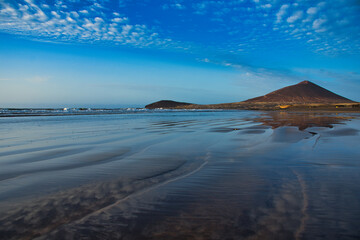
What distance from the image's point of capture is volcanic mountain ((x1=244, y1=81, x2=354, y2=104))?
273 ft

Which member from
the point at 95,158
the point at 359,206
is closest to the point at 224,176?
the point at 359,206

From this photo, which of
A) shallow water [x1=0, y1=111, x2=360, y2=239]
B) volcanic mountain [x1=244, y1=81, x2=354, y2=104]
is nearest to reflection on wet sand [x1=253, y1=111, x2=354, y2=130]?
shallow water [x1=0, y1=111, x2=360, y2=239]

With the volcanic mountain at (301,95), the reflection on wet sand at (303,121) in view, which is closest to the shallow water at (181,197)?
the reflection on wet sand at (303,121)

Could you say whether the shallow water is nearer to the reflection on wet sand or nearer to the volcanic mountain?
the reflection on wet sand

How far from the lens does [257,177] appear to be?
11.6 ft

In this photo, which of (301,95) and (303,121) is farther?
(301,95)

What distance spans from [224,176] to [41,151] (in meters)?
4.89

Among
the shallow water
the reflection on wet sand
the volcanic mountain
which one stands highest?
the volcanic mountain

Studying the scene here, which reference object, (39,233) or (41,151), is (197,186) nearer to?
(39,233)

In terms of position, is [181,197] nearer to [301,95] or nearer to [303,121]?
[303,121]

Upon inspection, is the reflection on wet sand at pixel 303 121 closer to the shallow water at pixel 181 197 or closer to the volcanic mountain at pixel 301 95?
the shallow water at pixel 181 197

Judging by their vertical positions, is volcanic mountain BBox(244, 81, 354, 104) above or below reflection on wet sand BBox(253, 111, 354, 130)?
above

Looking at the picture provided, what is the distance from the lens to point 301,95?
8769cm

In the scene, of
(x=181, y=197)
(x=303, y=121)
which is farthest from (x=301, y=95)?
(x=181, y=197)
